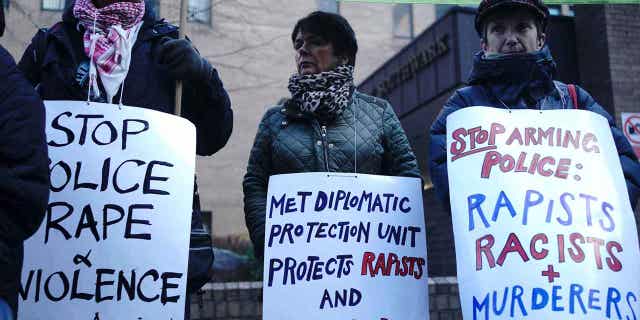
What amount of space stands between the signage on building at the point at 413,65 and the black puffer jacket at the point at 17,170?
7.57 m

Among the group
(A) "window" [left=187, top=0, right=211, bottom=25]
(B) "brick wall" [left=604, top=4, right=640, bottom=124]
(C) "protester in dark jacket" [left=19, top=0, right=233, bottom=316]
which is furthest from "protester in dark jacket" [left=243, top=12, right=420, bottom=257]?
(B) "brick wall" [left=604, top=4, right=640, bottom=124]

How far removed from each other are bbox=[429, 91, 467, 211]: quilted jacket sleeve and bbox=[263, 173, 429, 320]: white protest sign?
0.14 metres

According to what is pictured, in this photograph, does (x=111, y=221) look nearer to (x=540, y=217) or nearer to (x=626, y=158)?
(x=540, y=217)

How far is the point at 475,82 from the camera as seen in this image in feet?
8.27

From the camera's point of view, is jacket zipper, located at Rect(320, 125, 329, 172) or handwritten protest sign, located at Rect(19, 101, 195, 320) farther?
jacket zipper, located at Rect(320, 125, 329, 172)

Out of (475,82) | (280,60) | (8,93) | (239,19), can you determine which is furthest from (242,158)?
(8,93)

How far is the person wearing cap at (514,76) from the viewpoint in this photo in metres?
2.37

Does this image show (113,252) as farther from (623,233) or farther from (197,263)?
(623,233)

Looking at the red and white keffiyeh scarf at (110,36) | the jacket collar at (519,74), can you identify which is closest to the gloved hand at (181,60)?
the red and white keffiyeh scarf at (110,36)

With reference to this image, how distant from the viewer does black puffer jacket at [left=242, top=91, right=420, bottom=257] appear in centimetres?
260

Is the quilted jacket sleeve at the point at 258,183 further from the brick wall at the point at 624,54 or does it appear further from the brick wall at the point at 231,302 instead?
the brick wall at the point at 624,54

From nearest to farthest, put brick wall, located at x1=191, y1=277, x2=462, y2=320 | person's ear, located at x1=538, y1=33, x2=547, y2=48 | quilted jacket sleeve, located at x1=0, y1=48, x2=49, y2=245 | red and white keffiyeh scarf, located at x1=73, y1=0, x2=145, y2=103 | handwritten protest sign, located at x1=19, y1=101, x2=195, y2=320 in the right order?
quilted jacket sleeve, located at x1=0, y1=48, x2=49, y2=245
handwritten protest sign, located at x1=19, y1=101, x2=195, y2=320
red and white keffiyeh scarf, located at x1=73, y1=0, x2=145, y2=103
person's ear, located at x1=538, y1=33, x2=547, y2=48
brick wall, located at x1=191, y1=277, x2=462, y2=320

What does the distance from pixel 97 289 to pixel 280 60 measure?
7751 mm

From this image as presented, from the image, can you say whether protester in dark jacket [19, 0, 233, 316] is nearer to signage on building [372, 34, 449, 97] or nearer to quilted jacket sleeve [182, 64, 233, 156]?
quilted jacket sleeve [182, 64, 233, 156]
